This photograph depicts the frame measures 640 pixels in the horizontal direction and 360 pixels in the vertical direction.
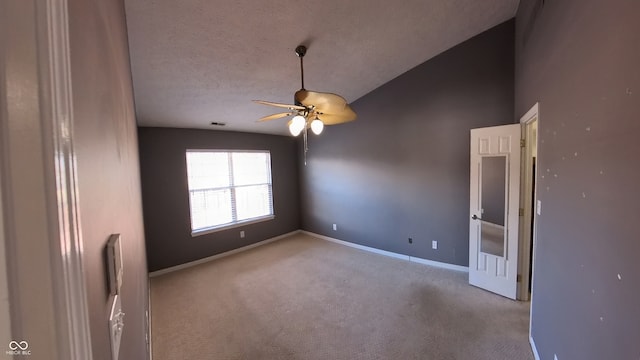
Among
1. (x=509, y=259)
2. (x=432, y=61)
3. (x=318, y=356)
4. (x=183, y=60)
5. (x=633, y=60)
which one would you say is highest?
(x=432, y=61)

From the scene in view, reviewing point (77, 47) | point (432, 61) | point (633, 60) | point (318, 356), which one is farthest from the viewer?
point (432, 61)

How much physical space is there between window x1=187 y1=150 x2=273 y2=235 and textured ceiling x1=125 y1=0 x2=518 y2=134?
86 centimetres

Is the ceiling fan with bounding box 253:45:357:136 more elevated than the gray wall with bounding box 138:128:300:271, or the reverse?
the ceiling fan with bounding box 253:45:357:136

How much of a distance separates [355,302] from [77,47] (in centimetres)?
310

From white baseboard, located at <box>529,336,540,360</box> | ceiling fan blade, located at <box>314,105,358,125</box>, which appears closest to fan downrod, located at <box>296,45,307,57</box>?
ceiling fan blade, located at <box>314,105,358,125</box>

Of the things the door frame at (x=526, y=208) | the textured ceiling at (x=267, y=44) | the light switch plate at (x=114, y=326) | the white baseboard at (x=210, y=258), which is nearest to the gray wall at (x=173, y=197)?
the white baseboard at (x=210, y=258)

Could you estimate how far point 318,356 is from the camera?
7.15ft

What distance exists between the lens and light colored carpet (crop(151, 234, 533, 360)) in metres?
2.24

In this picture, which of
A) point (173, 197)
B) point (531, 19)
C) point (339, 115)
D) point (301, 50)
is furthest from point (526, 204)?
point (173, 197)

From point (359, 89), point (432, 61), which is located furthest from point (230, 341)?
point (432, 61)

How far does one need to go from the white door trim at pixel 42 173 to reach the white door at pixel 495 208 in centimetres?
349

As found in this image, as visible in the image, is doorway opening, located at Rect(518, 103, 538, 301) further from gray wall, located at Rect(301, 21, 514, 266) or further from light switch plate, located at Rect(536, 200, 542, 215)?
light switch plate, located at Rect(536, 200, 542, 215)

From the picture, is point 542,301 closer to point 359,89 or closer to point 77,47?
point 77,47

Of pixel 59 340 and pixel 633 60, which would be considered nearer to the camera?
pixel 59 340
